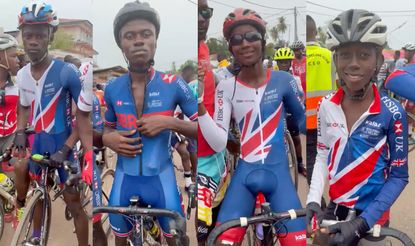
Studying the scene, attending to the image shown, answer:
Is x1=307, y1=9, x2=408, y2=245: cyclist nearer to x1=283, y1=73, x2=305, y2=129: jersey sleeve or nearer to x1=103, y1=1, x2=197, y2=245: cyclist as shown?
x1=283, y1=73, x2=305, y2=129: jersey sleeve

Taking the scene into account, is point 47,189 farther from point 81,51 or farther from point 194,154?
point 194,154

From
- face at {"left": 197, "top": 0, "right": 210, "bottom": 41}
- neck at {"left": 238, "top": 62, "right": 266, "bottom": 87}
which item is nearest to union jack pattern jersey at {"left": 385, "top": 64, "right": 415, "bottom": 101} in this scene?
neck at {"left": 238, "top": 62, "right": 266, "bottom": 87}

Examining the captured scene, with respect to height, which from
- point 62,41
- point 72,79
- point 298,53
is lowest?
point 72,79

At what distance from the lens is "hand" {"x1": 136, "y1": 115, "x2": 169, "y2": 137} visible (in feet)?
7.00

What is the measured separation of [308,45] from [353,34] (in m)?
0.23

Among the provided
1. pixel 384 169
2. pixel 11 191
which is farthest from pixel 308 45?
pixel 11 191

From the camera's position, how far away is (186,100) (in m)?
2.12

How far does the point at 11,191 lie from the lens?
3.27 meters

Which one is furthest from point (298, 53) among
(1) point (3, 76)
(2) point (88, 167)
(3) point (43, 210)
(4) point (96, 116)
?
(1) point (3, 76)

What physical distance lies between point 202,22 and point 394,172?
114cm

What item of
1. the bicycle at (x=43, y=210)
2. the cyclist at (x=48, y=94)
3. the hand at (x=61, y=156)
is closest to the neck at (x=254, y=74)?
the cyclist at (x=48, y=94)

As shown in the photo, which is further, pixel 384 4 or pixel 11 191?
pixel 11 191

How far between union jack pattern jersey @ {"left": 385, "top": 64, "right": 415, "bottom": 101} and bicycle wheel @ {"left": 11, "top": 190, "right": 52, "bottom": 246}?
2.30 m

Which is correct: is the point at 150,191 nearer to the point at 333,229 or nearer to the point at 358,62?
the point at 333,229
